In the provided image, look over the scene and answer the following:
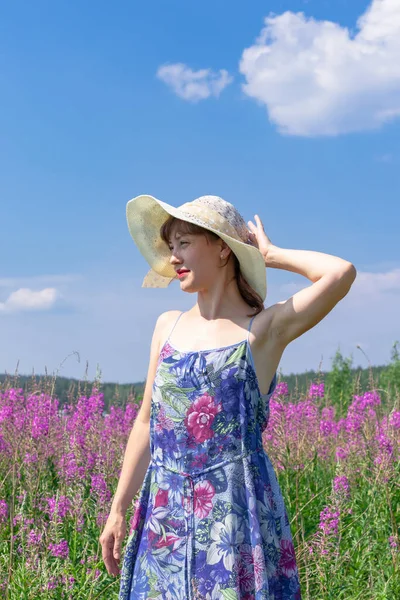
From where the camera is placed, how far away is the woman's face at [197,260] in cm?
261

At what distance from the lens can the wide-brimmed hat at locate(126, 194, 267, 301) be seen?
8.63ft

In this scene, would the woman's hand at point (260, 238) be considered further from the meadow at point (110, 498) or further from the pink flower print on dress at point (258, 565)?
the meadow at point (110, 498)

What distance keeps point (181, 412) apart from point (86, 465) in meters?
2.88

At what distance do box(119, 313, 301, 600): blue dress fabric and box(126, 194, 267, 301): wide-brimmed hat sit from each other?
0.26m

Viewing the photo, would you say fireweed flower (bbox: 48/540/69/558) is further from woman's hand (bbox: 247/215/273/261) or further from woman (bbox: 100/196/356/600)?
woman's hand (bbox: 247/215/273/261)

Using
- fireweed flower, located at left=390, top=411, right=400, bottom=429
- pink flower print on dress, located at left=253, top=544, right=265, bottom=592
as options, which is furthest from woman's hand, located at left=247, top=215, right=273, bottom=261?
fireweed flower, located at left=390, top=411, right=400, bottom=429

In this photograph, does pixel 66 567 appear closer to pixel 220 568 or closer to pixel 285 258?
pixel 220 568

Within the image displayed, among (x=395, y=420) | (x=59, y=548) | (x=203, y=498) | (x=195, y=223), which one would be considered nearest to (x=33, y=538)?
(x=59, y=548)

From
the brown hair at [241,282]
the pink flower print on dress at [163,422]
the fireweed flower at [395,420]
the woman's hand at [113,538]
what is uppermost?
the brown hair at [241,282]

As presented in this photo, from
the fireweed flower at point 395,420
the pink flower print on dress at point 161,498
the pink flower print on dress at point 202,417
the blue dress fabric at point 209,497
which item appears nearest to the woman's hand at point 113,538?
the blue dress fabric at point 209,497

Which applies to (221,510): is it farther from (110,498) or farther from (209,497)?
(110,498)

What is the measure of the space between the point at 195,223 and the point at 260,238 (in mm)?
354

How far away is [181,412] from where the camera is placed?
8.18 feet

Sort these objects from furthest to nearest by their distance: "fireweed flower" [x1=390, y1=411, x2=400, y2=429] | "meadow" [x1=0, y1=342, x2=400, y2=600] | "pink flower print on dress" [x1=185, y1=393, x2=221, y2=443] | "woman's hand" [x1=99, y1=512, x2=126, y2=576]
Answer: "fireweed flower" [x1=390, y1=411, x2=400, y2=429]
"meadow" [x1=0, y1=342, x2=400, y2=600]
"woman's hand" [x1=99, y1=512, x2=126, y2=576]
"pink flower print on dress" [x1=185, y1=393, x2=221, y2=443]
